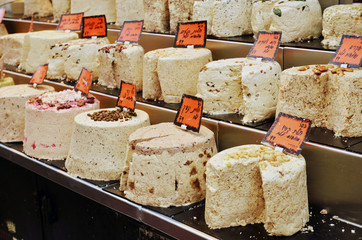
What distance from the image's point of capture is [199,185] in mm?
1819

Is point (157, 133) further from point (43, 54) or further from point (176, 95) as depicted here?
point (43, 54)

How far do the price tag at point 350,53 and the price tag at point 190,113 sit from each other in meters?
0.53

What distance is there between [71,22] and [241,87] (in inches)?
62.4

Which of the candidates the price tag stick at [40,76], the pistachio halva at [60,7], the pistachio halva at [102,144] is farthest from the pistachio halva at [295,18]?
the pistachio halva at [60,7]

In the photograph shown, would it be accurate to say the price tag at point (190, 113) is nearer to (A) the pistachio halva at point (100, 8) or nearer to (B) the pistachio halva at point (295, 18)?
(B) the pistachio halva at point (295, 18)

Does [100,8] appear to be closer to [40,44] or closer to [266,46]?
[40,44]

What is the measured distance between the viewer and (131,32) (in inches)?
105

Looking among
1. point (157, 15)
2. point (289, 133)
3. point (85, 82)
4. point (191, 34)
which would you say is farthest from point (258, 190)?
point (157, 15)

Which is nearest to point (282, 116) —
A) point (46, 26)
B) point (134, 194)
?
point (134, 194)

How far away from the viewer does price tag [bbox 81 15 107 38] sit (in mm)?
2893

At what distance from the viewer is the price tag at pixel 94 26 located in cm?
289

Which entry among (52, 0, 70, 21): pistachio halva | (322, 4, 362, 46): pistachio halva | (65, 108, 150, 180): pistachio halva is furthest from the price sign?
(52, 0, 70, 21): pistachio halva

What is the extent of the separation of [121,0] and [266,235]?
1.98 metres

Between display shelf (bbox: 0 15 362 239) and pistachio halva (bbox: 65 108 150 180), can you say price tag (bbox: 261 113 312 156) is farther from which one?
pistachio halva (bbox: 65 108 150 180)
